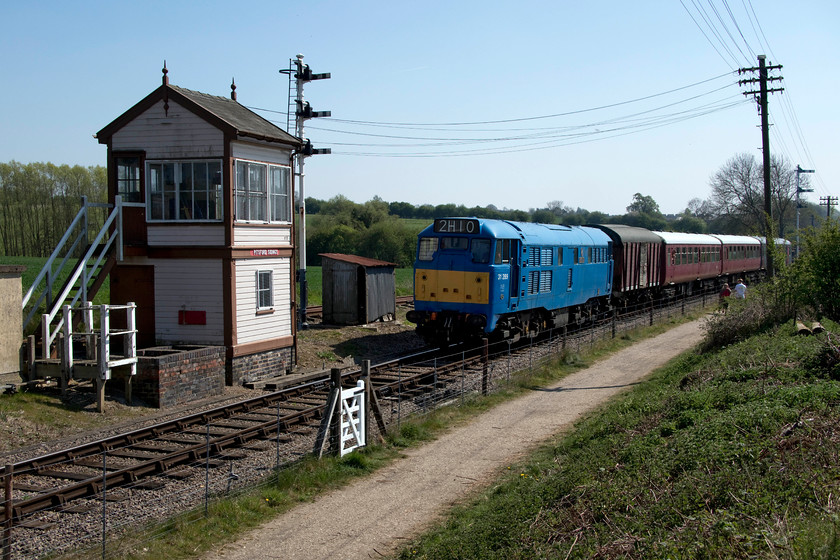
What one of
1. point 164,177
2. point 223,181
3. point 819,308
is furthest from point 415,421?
point 819,308

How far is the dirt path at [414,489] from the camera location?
779 centimetres

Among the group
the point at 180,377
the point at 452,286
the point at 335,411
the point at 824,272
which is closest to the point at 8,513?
the point at 335,411

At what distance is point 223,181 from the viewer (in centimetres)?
1633

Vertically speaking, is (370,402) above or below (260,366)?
above

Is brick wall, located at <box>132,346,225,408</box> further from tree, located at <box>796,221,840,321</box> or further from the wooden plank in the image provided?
tree, located at <box>796,221,840,321</box>

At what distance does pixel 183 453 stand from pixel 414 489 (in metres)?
3.36

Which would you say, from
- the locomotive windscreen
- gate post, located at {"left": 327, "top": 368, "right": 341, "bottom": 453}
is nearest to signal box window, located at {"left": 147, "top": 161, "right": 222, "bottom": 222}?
the locomotive windscreen

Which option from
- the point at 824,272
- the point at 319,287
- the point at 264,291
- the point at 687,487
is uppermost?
the point at 824,272

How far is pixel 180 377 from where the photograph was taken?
1448 centimetres

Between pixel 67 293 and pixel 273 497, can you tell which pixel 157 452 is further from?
pixel 67 293

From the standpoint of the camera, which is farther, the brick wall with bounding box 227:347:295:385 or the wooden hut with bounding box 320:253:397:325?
the wooden hut with bounding box 320:253:397:325

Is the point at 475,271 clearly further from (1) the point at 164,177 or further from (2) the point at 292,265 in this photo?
(1) the point at 164,177

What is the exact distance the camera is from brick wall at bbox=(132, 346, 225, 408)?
553 inches

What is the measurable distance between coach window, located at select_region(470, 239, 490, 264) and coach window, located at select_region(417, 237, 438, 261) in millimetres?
1268
